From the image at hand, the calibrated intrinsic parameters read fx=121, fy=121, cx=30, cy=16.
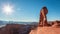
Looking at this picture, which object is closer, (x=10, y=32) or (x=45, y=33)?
(x=45, y=33)

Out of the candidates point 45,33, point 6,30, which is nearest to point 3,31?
point 6,30

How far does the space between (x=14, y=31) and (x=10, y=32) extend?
5.21 feet

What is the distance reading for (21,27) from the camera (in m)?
45.4

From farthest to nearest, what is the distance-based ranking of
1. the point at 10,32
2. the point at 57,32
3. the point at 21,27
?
1. the point at 21,27
2. the point at 10,32
3. the point at 57,32

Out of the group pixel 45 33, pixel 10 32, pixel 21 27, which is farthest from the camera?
pixel 21 27

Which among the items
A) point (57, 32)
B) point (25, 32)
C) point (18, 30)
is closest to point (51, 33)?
point (57, 32)

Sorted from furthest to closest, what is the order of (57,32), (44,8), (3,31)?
(3,31) < (44,8) < (57,32)

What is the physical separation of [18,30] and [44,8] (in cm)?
2348

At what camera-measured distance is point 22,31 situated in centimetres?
4253

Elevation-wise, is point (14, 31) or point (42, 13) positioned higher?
point (42, 13)

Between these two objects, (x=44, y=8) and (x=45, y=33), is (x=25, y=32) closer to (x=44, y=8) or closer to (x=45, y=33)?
(x=44, y=8)

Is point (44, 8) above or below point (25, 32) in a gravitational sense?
above

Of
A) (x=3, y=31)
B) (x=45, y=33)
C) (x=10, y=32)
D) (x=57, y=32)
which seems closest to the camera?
(x=57, y=32)

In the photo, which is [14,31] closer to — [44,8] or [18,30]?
[18,30]
